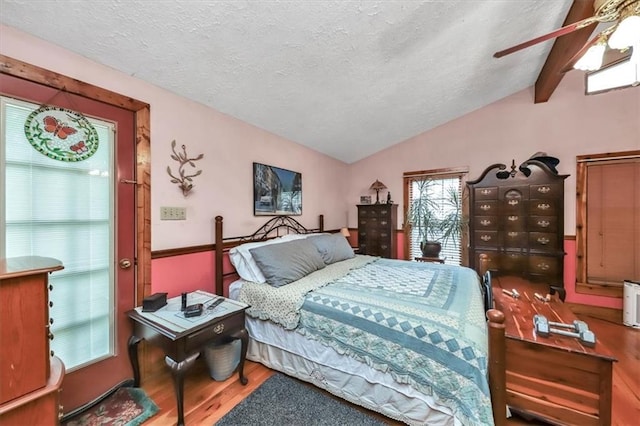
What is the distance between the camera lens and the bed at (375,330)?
129 centimetres

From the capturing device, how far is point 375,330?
1566 mm

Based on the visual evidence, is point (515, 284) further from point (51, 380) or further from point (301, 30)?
point (51, 380)

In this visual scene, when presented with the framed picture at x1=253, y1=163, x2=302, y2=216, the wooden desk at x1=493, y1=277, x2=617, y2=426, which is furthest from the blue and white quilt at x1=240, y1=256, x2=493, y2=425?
the framed picture at x1=253, y1=163, x2=302, y2=216

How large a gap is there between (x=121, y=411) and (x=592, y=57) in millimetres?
3618

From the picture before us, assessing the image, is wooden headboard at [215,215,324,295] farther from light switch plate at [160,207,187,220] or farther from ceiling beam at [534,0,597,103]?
ceiling beam at [534,0,597,103]

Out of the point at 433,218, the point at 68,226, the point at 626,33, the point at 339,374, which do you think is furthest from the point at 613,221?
the point at 68,226

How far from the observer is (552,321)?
1.47 metres

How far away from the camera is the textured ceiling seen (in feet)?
4.58

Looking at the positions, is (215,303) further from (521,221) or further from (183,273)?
(521,221)

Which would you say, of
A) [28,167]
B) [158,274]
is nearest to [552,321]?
[158,274]

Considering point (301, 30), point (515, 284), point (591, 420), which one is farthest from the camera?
point (515, 284)

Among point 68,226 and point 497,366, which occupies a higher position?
point 68,226

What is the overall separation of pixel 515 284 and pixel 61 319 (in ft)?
11.6

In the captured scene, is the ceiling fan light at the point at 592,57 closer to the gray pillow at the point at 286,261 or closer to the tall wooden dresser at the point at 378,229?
the gray pillow at the point at 286,261
